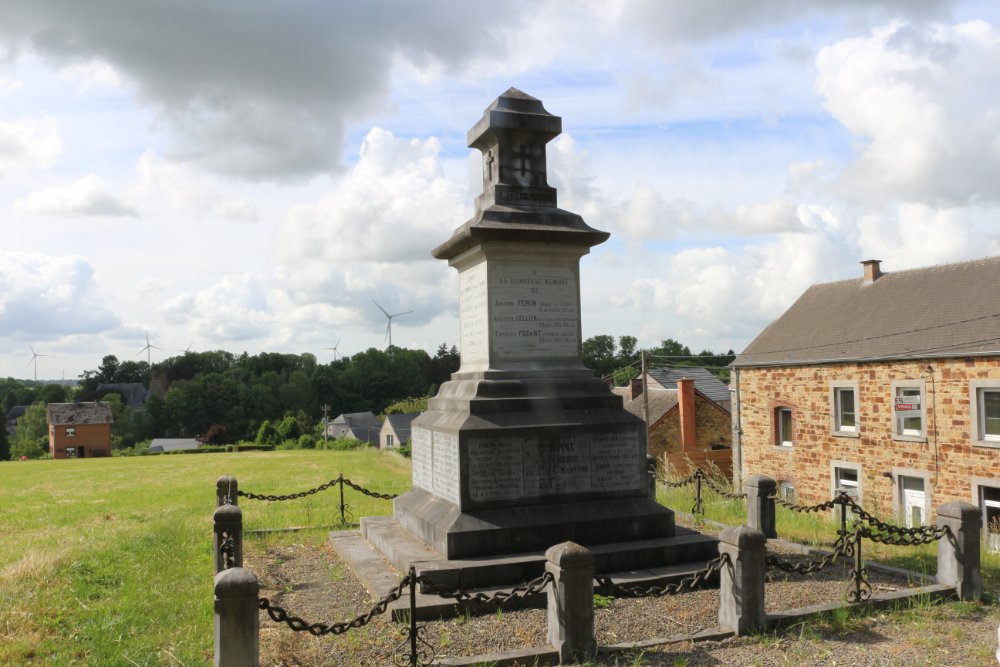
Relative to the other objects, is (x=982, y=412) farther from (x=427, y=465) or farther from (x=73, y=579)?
(x=73, y=579)

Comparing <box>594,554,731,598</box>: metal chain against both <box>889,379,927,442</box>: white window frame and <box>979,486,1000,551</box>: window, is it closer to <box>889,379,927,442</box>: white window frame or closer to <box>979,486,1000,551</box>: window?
<box>979,486,1000,551</box>: window

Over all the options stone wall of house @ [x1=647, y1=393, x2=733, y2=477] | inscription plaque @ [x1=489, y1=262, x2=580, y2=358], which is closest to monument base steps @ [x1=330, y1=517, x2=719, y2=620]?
inscription plaque @ [x1=489, y1=262, x2=580, y2=358]

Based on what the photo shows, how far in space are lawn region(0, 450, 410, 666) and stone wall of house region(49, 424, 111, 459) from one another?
52095mm

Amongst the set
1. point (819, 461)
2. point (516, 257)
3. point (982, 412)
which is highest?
point (516, 257)

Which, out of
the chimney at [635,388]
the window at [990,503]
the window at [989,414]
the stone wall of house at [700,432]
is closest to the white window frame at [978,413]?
the window at [989,414]

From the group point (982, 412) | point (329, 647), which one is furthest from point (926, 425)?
point (329, 647)

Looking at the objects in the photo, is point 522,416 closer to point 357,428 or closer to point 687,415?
point 687,415

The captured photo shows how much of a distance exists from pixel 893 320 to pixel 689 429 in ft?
39.3

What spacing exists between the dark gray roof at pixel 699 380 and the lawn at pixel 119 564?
24335 mm

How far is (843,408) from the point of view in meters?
24.5

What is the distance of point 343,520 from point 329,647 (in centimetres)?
588

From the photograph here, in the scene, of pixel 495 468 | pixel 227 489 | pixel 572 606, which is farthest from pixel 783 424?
pixel 572 606

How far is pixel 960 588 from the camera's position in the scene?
23.0ft

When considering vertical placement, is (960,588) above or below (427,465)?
below
